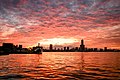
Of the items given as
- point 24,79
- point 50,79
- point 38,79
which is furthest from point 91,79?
point 24,79

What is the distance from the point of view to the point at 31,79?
2970 cm

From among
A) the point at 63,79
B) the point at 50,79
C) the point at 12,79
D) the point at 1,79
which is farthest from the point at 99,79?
the point at 1,79

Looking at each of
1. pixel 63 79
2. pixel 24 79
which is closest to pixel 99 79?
pixel 63 79

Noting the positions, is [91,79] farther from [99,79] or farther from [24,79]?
[24,79]

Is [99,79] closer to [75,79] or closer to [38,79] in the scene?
[75,79]

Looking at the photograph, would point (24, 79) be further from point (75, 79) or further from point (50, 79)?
point (75, 79)

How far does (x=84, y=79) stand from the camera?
29953 mm

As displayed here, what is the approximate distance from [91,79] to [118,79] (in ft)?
14.8

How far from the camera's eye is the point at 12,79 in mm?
29297

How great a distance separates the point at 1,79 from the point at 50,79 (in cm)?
808

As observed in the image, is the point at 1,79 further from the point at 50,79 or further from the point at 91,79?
the point at 91,79

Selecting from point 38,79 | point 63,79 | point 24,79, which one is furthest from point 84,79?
point 24,79

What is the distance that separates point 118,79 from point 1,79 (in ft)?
63.9

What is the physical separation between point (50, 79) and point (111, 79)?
406 inches
